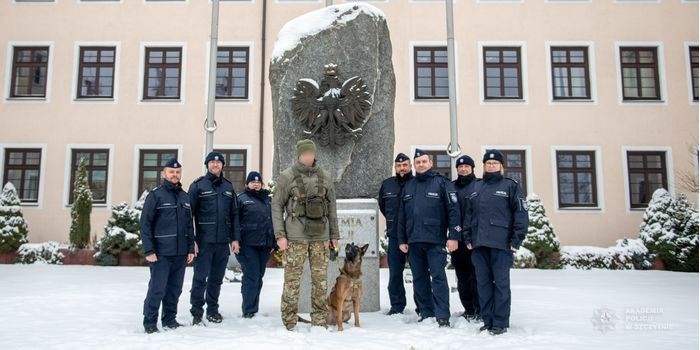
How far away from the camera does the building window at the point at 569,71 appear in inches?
687

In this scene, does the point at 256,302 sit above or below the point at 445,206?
below

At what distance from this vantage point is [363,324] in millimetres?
5578

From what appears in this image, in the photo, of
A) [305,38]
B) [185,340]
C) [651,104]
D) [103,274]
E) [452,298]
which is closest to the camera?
[185,340]

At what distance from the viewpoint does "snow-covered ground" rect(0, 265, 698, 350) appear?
471 cm

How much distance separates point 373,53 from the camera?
7051mm

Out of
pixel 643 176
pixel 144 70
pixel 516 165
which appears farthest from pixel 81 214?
pixel 643 176

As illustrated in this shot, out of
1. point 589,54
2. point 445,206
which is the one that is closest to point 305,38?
point 445,206

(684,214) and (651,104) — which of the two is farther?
(651,104)

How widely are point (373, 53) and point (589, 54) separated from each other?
1299 cm

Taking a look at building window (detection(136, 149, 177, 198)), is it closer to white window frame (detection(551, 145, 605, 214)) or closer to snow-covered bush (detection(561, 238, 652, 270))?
white window frame (detection(551, 145, 605, 214))

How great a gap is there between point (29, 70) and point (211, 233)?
1554cm

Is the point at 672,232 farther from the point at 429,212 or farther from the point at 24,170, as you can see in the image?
the point at 24,170

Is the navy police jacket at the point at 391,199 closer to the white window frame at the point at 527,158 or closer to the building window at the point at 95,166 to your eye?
the white window frame at the point at 527,158

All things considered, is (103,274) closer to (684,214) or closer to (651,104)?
(684,214)
